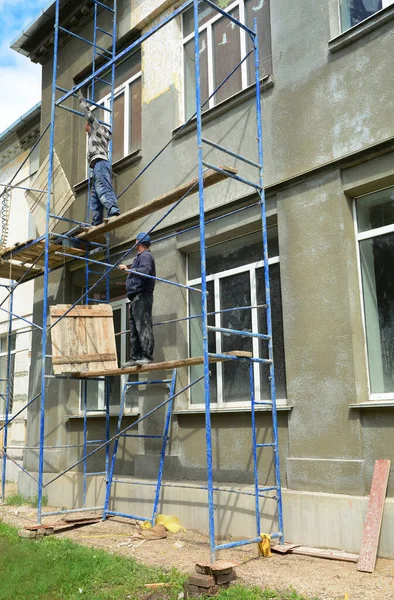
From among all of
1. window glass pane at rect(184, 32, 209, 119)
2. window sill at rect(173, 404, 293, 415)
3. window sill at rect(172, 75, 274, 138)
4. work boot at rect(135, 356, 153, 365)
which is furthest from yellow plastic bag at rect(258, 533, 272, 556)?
window glass pane at rect(184, 32, 209, 119)

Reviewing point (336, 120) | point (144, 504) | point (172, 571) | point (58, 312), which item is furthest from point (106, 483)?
point (336, 120)

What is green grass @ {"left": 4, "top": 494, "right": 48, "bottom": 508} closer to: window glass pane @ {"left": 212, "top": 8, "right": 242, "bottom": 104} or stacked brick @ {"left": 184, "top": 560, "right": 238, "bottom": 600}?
stacked brick @ {"left": 184, "top": 560, "right": 238, "bottom": 600}

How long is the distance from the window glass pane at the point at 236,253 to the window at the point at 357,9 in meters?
2.50

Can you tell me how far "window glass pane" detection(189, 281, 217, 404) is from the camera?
26.0 feet

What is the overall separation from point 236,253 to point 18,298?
23.3ft

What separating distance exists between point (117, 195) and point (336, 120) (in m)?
4.04

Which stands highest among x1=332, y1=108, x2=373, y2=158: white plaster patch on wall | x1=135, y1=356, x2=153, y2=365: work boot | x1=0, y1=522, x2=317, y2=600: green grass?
x1=332, y1=108, x2=373, y2=158: white plaster patch on wall

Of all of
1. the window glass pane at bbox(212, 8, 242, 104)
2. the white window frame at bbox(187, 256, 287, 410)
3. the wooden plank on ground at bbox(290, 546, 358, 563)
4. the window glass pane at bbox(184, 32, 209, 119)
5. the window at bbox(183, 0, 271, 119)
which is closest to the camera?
the wooden plank on ground at bbox(290, 546, 358, 563)

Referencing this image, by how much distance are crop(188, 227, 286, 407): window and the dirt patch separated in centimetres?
178

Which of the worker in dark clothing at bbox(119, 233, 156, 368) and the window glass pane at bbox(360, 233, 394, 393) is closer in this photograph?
the window glass pane at bbox(360, 233, 394, 393)

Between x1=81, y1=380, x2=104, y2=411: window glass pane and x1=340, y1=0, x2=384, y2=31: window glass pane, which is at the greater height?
x1=340, y1=0, x2=384, y2=31: window glass pane

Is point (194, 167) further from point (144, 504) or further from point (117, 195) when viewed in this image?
point (144, 504)

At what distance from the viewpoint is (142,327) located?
25.0ft

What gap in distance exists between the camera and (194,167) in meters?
8.38
